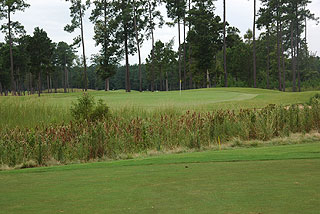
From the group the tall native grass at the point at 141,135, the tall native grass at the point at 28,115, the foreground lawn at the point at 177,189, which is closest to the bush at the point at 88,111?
the tall native grass at the point at 28,115

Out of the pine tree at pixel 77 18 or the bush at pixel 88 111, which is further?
the pine tree at pixel 77 18

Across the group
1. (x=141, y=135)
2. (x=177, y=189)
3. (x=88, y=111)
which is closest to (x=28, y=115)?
(x=88, y=111)

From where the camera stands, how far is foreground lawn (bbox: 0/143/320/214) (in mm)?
3164

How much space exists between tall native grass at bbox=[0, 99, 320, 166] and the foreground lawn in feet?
12.2

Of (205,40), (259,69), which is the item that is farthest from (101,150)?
(259,69)

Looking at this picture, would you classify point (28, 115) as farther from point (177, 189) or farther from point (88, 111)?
point (177, 189)

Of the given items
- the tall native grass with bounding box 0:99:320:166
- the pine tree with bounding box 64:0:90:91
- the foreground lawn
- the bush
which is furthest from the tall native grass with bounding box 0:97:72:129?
the pine tree with bounding box 64:0:90:91

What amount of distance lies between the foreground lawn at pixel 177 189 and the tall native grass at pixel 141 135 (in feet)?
12.2

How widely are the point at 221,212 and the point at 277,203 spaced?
60cm

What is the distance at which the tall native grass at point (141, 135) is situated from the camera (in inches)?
377

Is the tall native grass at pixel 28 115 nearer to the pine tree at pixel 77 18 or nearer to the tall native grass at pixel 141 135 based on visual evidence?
the tall native grass at pixel 141 135

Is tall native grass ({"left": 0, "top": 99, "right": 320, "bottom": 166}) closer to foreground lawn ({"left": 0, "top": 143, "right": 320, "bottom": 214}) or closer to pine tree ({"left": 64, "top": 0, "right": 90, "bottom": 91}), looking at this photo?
foreground lawn ({"left": 0, "top": 143, "right": 320, "bottom": 214})

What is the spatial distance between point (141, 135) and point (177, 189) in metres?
7.19

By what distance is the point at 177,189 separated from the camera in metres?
3.97
